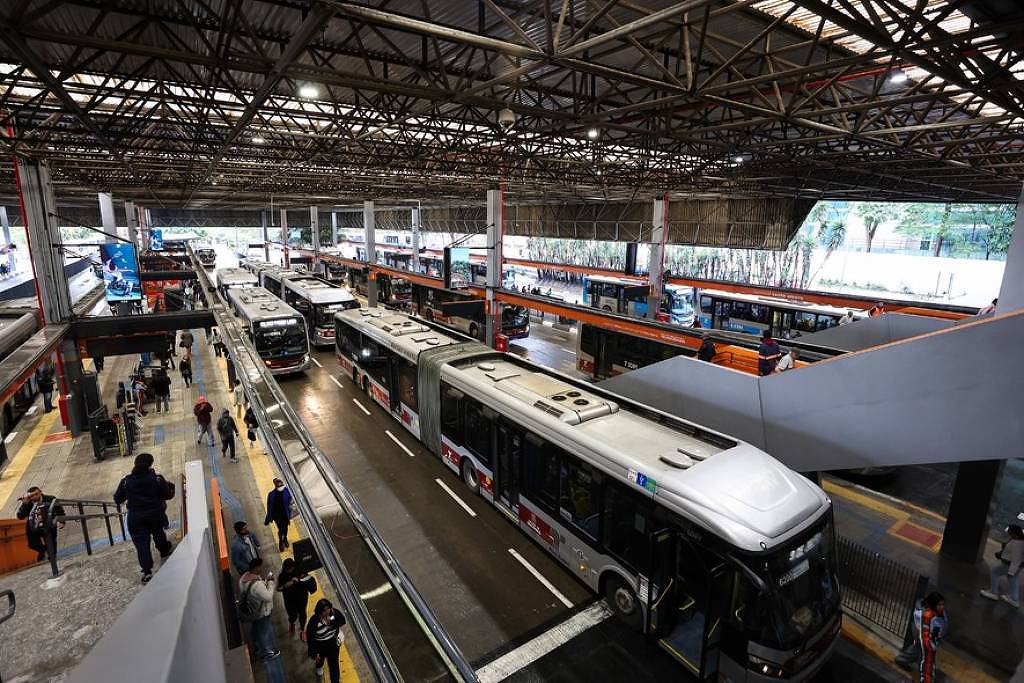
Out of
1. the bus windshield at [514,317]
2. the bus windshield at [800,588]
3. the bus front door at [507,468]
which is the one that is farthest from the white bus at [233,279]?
the bus windshield at [800,588]

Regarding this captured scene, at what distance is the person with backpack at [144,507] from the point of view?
7.15 metres

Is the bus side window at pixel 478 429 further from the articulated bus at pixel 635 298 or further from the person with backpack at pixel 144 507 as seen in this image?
the articulated bus at pixel 635 298

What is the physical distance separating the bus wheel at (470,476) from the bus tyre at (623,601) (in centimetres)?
401

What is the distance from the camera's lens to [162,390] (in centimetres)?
1734

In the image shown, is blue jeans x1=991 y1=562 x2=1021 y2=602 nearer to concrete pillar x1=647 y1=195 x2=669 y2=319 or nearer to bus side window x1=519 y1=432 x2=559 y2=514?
bus side window x1=519 y1=432 x2=559 y2=514

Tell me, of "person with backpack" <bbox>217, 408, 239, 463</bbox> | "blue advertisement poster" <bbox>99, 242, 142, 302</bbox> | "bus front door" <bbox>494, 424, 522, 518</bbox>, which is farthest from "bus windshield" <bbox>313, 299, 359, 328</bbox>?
"bus front door" <bbox>494, 424, 522, 518</bbox>

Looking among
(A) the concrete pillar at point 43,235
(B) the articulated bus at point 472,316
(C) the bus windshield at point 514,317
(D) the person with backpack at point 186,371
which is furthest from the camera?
(B) the articulated bus at point 472,316

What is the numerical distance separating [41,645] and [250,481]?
6.55 m

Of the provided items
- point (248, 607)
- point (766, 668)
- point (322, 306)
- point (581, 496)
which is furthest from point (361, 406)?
point (766, 668)

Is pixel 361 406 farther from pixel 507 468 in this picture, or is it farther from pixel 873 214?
pixel 873 214

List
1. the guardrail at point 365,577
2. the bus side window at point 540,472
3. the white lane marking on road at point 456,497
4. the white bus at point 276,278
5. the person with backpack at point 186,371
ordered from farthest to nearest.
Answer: the white bus at point 276,278
the person with backpack at point 186,371
the white lane marking on road at point 456,497
the bus side window at point 540,472
the guardrail at point 365,577

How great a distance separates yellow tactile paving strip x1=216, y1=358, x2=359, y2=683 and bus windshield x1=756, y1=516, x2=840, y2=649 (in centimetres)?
531

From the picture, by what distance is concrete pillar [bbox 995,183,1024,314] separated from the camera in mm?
8094

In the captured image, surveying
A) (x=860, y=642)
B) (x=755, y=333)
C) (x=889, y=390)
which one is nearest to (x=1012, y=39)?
(x=889, y=390)
